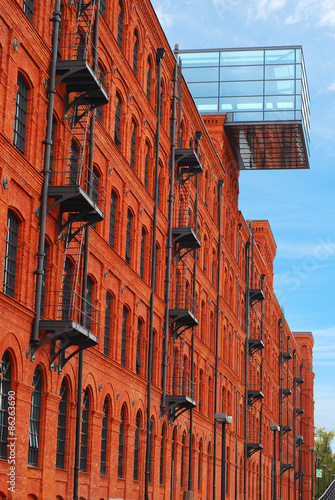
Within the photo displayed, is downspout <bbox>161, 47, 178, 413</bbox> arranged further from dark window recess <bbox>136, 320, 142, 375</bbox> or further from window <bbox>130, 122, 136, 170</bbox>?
window <bbox>130, 122, 136, 170</bbox>

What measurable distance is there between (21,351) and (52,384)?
240 centimetres

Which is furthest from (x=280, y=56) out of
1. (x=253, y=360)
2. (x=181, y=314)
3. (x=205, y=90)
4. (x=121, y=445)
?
(x=121, y=445)

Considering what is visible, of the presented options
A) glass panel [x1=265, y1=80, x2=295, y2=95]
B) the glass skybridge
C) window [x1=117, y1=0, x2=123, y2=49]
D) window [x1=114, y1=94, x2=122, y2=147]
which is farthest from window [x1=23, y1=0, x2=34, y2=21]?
glass panel [x1=265, y1=80, x2=295, y2=95]

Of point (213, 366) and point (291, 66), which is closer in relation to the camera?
point (213, 366)

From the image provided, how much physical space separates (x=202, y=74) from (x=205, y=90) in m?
1.48

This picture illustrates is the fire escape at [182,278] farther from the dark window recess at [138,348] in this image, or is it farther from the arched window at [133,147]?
the arched window at [133,147]

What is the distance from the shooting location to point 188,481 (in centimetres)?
3966

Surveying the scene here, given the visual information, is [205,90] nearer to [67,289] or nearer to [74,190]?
[67,289]

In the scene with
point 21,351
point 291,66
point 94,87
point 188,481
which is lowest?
point 188,481

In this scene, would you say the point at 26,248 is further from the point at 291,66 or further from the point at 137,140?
the point at 291,66

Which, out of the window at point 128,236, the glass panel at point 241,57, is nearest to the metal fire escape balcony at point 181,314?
the window at point 128,236

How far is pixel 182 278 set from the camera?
40.7 m

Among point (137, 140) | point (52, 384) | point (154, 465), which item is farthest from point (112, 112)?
point (154, 465)

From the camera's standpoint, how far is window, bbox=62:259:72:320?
24566 millimetres
